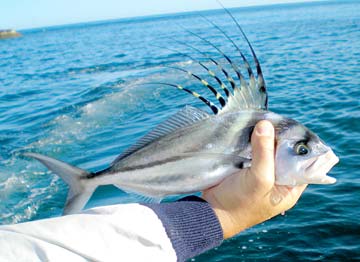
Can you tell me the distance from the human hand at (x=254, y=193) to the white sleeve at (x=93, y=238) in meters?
0.66

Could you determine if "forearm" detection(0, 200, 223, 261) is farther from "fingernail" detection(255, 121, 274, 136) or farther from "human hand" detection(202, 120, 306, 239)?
"fingernail" detection(255, 121, 274, 136)

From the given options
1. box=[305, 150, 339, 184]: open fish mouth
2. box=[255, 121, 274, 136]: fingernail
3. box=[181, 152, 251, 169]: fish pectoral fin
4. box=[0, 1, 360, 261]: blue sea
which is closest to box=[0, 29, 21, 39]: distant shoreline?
box=[0, 1, 360, 261]: blue sea

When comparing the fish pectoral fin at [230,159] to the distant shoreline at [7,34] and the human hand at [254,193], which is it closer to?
the human hand at [254,193]

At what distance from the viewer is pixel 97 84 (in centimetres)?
2014

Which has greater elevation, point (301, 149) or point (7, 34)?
point (301, 149)

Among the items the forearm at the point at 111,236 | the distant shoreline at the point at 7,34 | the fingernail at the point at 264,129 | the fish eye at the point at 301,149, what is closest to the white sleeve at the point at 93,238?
the forearm at the point at 111,236

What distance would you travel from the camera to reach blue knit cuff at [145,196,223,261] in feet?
7.89

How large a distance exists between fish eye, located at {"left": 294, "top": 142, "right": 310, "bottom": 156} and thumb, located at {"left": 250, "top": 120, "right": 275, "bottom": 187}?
0.17 meters

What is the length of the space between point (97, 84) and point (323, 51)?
12.5 m

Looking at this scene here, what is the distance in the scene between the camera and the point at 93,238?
2.02 meters

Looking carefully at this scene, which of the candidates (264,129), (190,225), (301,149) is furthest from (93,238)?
(301,149)

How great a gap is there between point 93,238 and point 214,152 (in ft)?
3.72

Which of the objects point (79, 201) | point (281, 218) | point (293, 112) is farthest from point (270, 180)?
point (293, 112)

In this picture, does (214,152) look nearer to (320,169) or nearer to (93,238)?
(320,169)
